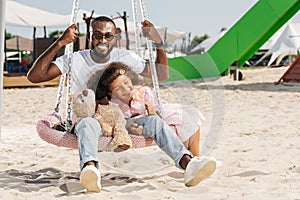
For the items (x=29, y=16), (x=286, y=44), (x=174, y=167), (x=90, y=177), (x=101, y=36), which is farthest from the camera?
(x=286, y=44)

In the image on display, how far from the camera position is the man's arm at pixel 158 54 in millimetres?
2812

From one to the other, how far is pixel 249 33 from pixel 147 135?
7.58 meters

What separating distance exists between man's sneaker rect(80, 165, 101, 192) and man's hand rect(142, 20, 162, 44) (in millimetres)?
795

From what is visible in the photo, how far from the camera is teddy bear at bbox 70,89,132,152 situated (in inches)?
102

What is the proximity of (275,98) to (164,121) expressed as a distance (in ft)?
16.0

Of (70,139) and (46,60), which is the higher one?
(46,60)

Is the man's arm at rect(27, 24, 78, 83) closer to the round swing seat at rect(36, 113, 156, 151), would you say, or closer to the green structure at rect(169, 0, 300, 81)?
the round swing seat at rect(36, 113, 156, 151)

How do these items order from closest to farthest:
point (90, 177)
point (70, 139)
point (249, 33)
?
point (90, 177) → point (70, 139) → point (249, 33)

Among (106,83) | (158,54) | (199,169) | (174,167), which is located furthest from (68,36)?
(174,167)

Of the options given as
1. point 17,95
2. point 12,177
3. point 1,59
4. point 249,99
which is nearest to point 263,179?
point 12,177

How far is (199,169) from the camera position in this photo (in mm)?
2451

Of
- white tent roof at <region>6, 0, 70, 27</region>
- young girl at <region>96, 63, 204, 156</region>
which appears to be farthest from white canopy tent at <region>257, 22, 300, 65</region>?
young girl at <region>96, 63, 204, 156</region>

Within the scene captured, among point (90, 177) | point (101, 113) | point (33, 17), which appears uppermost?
point (33, 17)

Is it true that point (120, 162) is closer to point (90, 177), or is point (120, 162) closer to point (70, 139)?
point (70, 139)
